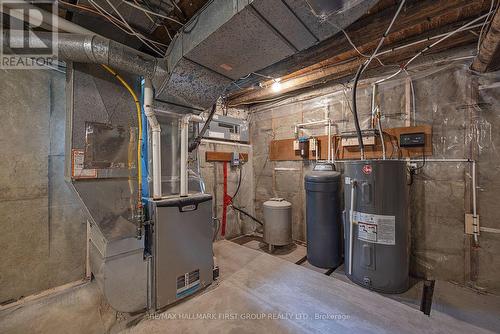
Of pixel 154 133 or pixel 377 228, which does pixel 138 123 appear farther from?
pixel 377 228

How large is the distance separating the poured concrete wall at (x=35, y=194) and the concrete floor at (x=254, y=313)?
27cm

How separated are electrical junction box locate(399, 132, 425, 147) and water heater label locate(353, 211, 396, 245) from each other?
86 cm

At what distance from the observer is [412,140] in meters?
2.26

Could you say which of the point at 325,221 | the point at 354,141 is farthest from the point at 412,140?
the point at 325,221

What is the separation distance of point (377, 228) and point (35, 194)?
3.32m

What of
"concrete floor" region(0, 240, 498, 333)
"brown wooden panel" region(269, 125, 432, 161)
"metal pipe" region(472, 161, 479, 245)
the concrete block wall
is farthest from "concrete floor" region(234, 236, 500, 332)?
the concrete block wall

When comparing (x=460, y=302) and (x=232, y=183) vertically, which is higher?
(x=232, y=183)

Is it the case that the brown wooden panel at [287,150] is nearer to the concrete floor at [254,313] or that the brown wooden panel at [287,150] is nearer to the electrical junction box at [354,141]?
the electrical junction box at [354,141]

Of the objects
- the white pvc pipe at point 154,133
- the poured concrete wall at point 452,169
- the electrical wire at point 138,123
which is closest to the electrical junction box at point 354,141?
the poured concrete wall at point 452,169

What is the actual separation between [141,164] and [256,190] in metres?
2.35

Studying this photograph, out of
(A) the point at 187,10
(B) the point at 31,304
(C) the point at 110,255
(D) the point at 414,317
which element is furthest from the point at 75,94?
(D) the point at 414,317

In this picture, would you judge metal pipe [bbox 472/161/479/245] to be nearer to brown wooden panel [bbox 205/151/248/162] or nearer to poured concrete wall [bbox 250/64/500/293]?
poured concrete wall [bbox 250/64/500/293]

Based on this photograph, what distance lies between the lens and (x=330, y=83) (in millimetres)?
2961

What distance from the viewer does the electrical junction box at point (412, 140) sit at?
222 cm
